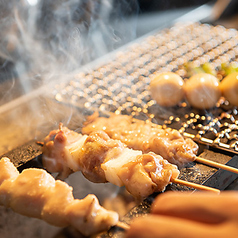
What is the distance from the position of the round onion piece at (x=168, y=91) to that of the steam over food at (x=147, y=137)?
1.78 ft

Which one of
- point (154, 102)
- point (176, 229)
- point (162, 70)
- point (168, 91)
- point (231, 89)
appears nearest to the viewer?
point (176, 229)

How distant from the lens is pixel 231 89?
12.4ft

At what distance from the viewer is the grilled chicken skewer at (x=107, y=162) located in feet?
8.03

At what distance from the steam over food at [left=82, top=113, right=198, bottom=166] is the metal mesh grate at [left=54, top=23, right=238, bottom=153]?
0.99 feet

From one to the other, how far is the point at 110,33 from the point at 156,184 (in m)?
5.23

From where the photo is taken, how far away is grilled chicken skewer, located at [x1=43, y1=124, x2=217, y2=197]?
96.3 inches

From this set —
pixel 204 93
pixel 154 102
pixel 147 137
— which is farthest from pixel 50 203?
pixel 204 93

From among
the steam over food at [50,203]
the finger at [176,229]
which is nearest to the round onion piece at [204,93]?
the steam over food at [50,203]

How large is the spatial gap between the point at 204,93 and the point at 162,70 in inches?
43.0

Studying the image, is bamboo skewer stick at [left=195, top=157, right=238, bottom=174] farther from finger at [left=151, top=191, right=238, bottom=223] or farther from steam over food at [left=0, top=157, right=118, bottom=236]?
finger at [left=151, top=191, right=238, bottom=223]

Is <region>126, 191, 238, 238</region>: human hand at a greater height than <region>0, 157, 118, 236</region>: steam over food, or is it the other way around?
<region>126, 191, 238, 238</region>: human hand

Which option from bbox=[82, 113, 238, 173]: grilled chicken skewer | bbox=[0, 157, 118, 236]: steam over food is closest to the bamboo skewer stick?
bbox=[82, 113, 238, 173]: grilled chicken skewer

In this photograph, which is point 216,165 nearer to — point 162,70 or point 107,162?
point 107,162

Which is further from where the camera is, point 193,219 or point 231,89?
point 231,89
